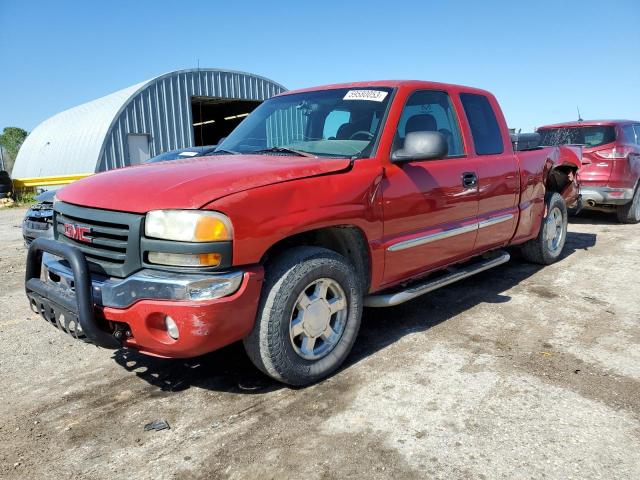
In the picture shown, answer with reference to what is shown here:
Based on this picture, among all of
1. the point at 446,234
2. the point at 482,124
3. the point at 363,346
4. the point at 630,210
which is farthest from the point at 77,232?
the point at 630,210

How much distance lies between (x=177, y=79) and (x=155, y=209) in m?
17.3

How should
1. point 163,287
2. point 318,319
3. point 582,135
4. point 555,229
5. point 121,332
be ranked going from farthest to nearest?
point 582,135
point 555,229
point 318,319
point 121,332
point 163,287

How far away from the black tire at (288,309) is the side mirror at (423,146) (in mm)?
822

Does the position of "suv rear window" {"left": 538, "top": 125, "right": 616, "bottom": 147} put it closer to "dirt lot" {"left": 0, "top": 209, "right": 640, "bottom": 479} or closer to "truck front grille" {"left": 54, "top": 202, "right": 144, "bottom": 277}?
"dirt lot" {"left": 0, "top": 209, "right": 640, "bottom": 479}

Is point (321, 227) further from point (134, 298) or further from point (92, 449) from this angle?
point (92, 449)

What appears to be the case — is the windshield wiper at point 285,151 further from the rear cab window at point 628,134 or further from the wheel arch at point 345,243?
the rear cab window at point 628,134

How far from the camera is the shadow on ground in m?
3.17

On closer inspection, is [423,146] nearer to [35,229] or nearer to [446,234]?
[446,234]

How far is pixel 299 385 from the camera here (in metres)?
3.00

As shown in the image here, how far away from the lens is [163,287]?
8.07 feet

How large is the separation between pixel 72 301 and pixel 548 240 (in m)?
5.04

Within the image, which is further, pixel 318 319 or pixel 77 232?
pixel 318 319

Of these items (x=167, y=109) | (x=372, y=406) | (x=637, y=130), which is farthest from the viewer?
(x=167, y=109)

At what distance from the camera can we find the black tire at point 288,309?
2744mm
